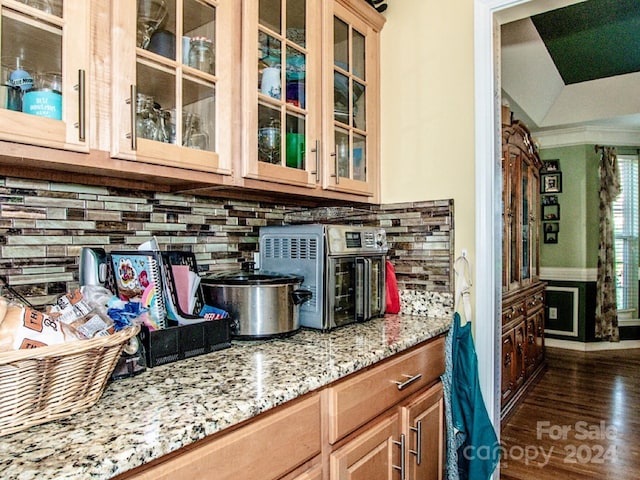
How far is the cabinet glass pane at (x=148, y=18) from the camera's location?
44.3 inches

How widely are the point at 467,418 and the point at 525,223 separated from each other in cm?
229

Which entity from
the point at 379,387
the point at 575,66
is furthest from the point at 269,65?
the point at 575,66

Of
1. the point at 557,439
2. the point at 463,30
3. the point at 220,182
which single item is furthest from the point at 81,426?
the point at 557,439

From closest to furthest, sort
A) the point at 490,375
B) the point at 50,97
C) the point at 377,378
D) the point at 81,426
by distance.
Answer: the point at 81,426
the point at 50,97
the point at 377,378
the point at 490,375

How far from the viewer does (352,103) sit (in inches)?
72.2

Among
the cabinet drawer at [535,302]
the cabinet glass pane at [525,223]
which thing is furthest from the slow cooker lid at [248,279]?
the cabinet drawer at [535,302]

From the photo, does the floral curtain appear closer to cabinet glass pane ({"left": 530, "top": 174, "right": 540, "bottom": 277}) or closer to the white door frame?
cabinet glass pane ({"left": 530, "top": 174, "right": 540, "bottom": 277})

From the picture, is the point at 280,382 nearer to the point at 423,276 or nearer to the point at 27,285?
the point at 27,285

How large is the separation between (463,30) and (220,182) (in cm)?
121

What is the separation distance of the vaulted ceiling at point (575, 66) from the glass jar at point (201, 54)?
1.24 metres

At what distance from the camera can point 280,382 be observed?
38.5 inches

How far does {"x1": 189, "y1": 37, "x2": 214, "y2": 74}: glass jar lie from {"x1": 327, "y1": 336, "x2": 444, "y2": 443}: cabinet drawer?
3.16ft

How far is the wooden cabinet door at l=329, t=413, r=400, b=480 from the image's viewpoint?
1120 mm

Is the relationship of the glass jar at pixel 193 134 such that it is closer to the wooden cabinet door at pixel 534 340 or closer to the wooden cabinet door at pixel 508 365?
the wooden cabinet door at pixel 508 365
